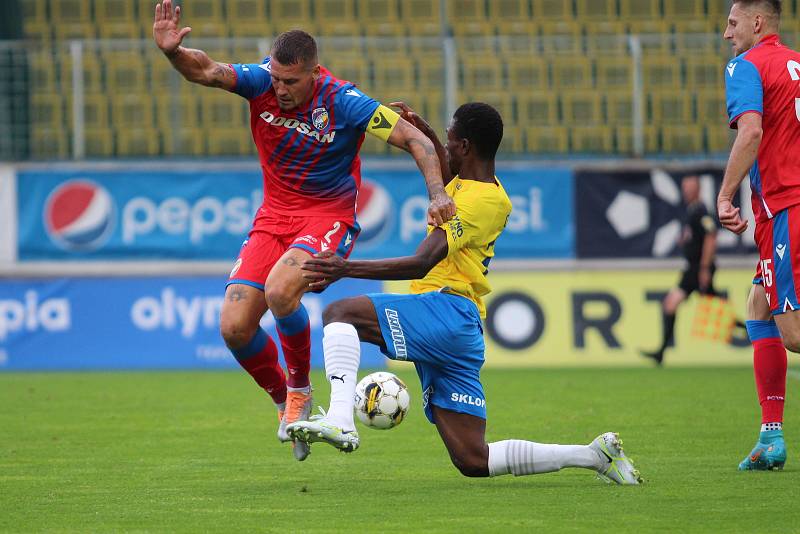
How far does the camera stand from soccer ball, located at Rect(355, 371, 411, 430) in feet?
21.1

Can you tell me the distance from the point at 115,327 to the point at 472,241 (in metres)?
9.86

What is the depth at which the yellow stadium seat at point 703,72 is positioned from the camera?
16.9 m

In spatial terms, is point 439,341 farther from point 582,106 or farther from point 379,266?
point 582,106

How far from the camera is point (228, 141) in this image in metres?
17.3

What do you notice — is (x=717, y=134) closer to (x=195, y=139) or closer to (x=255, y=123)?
(x=195, y=139)

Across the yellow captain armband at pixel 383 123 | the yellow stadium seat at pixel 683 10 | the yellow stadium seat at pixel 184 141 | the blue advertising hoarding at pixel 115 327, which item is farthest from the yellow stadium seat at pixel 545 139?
the yellow captain armband at pixel 383 123

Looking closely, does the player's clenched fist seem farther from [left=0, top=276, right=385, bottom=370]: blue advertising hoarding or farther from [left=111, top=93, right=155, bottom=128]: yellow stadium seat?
[left=111, top=93, right=155, bottom=128]: yellow stadium seat

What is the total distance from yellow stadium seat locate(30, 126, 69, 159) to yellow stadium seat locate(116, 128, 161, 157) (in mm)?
715

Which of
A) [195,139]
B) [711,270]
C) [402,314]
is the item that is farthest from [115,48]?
[402,314]

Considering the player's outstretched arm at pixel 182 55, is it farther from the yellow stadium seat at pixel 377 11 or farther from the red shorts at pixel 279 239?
the yellow stadium seat at pixel 377 11

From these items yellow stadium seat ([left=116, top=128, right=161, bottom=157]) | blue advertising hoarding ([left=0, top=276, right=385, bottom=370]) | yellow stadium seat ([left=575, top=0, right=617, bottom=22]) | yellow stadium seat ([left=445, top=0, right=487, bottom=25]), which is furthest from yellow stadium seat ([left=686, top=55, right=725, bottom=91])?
yellow stadium seat ([left=116, top=128, right=161, bottom=157])

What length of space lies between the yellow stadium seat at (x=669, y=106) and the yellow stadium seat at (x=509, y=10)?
267cm

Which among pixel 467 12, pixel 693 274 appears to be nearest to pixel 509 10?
pixel 467 12

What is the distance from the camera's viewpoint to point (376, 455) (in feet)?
25.9
